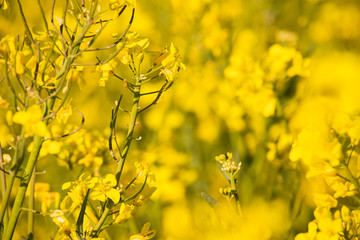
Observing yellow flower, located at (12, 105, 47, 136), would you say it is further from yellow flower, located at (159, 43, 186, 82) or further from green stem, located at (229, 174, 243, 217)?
green stem, located at (229, 174, 243, 217)

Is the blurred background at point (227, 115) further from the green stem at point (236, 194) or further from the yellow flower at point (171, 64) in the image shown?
the yellow flower at point (171, 64)

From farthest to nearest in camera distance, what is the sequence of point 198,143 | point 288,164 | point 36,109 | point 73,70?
point 198,143 → point 288,164 → point 73,70 → point 36,109

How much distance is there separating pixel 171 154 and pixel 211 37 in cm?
63

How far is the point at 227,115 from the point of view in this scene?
2.33 metres

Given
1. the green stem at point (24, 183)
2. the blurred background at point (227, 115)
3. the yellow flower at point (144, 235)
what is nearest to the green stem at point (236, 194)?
the blurred background at point (227, 115)

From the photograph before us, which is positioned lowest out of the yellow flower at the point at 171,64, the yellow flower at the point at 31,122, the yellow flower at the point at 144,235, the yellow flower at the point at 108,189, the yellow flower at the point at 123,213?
the yellow flower at the point at 144,235

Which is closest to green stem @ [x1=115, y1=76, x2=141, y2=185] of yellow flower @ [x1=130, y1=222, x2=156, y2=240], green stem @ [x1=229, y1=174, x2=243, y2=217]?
yellow flower @ [x1=130, y1=222, x2=156, y2=240]

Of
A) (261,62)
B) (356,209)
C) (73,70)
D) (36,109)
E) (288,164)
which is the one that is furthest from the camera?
(261,62)

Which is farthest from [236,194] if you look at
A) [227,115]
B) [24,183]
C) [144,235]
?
[227,115]

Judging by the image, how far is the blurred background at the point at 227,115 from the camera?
1507 millimetres

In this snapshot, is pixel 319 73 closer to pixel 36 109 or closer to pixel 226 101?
pixel 226 101

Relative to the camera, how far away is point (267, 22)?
2441 mm

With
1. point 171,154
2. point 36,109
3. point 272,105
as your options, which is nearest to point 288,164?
point 272,105

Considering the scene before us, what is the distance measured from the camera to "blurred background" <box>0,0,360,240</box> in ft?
4.94
